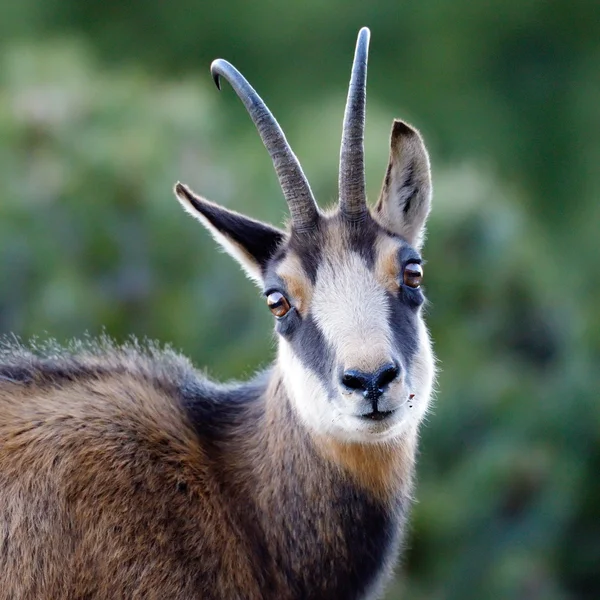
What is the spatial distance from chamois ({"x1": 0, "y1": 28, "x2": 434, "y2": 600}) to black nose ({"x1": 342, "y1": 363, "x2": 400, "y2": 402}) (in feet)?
0.04

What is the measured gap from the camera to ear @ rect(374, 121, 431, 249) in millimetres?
8008

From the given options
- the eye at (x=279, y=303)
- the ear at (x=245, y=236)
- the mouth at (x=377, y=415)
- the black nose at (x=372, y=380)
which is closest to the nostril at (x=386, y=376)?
the black nose at (x=372, y=380)

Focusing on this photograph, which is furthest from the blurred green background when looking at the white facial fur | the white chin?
the white chin

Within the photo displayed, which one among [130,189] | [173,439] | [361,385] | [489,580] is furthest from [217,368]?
[361,385]

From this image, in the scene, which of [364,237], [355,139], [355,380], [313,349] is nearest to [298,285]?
[313,349]

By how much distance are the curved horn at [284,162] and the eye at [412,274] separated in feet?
2.55

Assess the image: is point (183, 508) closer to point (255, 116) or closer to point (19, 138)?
point (255, 116)

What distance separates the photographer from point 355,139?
301 inches

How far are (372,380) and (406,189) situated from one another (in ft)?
6.53

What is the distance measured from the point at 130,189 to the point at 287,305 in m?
10.1

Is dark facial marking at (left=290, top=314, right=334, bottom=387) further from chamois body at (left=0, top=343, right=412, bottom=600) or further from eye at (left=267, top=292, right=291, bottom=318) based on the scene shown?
chamois body at (left=0, top=343, right=412, bottom=600)

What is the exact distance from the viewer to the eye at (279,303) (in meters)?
7.50

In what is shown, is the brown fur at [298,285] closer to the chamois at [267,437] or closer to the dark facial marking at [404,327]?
the chamois at [267,437]

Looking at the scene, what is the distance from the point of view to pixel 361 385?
6727mm
